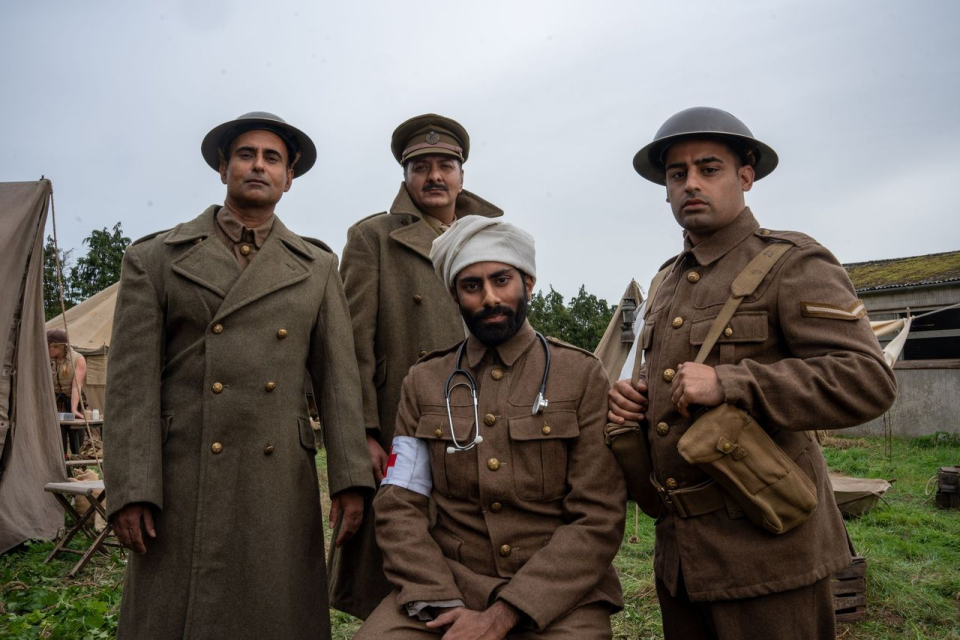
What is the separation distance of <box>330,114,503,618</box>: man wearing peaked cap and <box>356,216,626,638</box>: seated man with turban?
0.43m

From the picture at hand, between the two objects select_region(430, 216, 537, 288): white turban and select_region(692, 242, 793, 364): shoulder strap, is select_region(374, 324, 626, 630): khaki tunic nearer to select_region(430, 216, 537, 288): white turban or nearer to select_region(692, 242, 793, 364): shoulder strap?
select_region(430, 216, 537, 288): white turban

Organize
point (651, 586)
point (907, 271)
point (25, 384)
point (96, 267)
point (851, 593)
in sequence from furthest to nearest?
point (96, 267), point (907, 271), point (25, 384), point (651, 586), point (851, 593)

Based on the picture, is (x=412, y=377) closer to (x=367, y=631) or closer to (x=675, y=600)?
(x=367, y=631)

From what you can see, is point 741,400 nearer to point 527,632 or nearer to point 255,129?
point 527,632

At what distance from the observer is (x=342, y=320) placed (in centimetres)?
318

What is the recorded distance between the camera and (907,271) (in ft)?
58.1

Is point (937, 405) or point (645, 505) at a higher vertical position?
point (645, 505)

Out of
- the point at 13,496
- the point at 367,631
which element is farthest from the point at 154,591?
the point at 13,496

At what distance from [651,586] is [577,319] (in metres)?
9.82

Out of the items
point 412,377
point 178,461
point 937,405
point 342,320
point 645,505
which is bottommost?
point 937,405

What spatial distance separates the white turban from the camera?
9.16ft

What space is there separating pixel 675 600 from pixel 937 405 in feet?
51.5

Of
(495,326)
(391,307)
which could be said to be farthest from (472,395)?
(391,307)

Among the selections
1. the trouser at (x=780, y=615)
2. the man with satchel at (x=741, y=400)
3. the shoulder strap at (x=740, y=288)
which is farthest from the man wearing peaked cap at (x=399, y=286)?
the trouser at (x=780, y=615)
